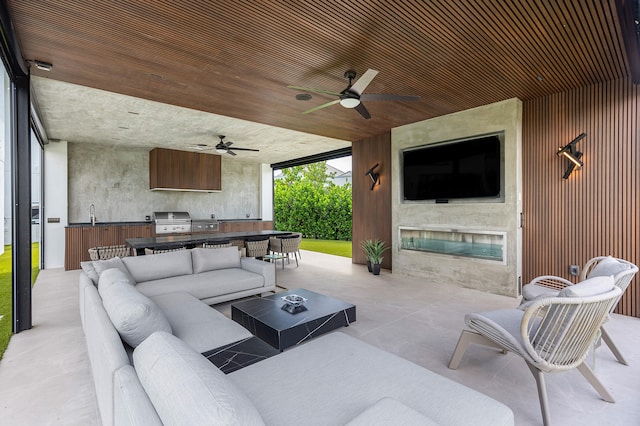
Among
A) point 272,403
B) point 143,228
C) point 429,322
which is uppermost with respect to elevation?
point 143,228

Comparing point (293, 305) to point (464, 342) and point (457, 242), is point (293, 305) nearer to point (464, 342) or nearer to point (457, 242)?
point (464, 342)

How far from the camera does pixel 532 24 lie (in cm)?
269

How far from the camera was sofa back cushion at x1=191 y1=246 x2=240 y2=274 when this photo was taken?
160 inches

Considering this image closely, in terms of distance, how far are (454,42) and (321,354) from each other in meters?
3.01

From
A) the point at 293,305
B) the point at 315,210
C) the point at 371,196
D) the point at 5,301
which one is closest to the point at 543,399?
the point at 293,305

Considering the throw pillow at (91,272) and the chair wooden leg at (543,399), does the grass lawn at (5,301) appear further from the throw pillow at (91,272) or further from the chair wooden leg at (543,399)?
the chair wooden leg at (543,399)

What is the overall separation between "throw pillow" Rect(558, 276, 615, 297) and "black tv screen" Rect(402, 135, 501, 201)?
9.44 feet

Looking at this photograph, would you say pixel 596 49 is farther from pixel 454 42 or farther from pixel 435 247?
pixel 435 247

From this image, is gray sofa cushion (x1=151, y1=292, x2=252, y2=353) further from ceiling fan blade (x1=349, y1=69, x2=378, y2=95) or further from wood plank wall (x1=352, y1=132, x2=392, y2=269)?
wood plank wall (x1=352, y1=132, x2=392, y2=269)

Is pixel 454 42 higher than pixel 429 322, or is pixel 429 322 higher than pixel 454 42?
pixel 454 42

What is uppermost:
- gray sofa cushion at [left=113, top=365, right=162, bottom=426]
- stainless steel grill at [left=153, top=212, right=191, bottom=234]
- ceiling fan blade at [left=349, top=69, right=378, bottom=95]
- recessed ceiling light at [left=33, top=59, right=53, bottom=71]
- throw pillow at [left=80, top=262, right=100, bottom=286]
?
recessed ceiling light at [left=33, top=59, right=53, bottom=71]

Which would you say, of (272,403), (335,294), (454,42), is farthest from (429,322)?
(454,42)

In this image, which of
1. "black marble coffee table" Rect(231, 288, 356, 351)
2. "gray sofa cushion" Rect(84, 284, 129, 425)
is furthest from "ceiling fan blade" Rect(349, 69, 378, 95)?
"gray sofa cushion" Rect(84, 284, 129, 425)

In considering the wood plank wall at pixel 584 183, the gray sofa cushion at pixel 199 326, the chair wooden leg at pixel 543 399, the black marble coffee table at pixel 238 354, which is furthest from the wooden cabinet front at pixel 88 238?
the wood plank wall at pixel 584 183
